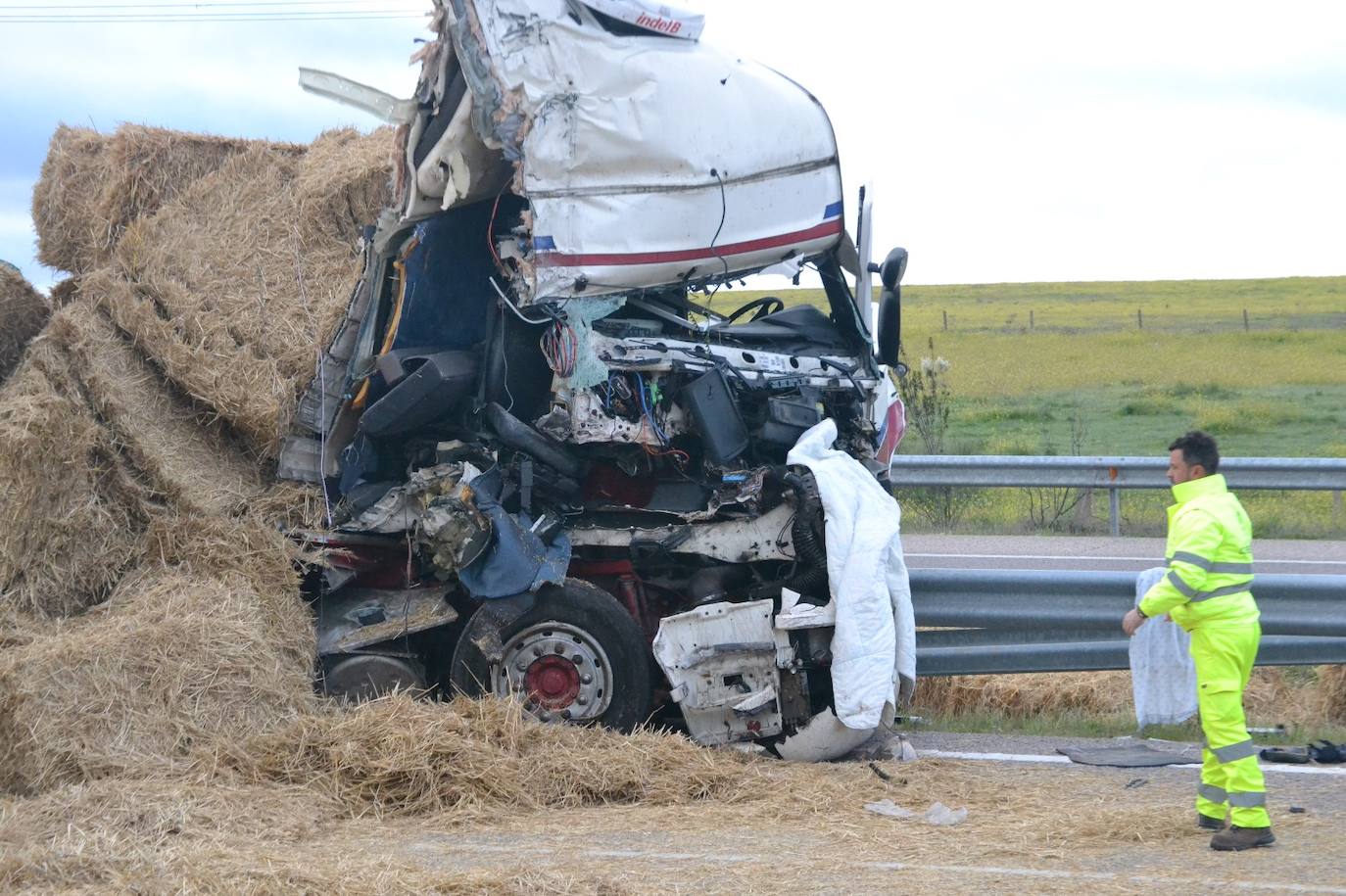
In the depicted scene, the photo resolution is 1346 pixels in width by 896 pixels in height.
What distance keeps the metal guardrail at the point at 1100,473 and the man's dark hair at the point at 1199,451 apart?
718cm

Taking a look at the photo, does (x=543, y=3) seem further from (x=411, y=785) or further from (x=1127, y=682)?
(x=1127, y=682)

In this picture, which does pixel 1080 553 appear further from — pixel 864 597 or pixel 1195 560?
pixel 1195 560

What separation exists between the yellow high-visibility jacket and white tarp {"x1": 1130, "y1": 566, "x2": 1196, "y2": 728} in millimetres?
720

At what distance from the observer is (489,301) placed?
7.22 metres

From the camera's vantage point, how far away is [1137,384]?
2962cm

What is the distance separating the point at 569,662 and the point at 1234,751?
2.78 meters

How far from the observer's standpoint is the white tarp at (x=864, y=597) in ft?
20.2

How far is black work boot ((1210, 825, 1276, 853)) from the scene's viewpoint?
16.0 feet

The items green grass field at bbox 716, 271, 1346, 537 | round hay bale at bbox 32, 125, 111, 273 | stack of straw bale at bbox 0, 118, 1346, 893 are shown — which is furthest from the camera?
green grass field at bbox 716, 271, 1346, 537

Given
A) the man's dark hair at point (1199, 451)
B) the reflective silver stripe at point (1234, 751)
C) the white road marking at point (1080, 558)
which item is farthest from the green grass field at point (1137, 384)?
the reflective silver stripe at point (1234, 751)

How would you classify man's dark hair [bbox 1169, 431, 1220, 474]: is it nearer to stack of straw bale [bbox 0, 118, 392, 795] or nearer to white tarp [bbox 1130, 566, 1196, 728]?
white tarp [bbox 1130, 566, 1196, 728]

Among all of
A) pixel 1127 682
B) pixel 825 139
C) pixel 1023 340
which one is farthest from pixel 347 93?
pixel 1023 340

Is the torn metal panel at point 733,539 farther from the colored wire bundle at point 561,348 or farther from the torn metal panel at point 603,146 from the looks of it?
the torn metal panel at point 603,146

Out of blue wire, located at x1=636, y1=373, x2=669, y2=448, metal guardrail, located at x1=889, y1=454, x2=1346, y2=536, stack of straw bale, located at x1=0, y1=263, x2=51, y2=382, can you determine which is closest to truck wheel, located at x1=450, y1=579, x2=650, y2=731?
blue wire, located at x1=636, y1=373, x2=669, y2=448
